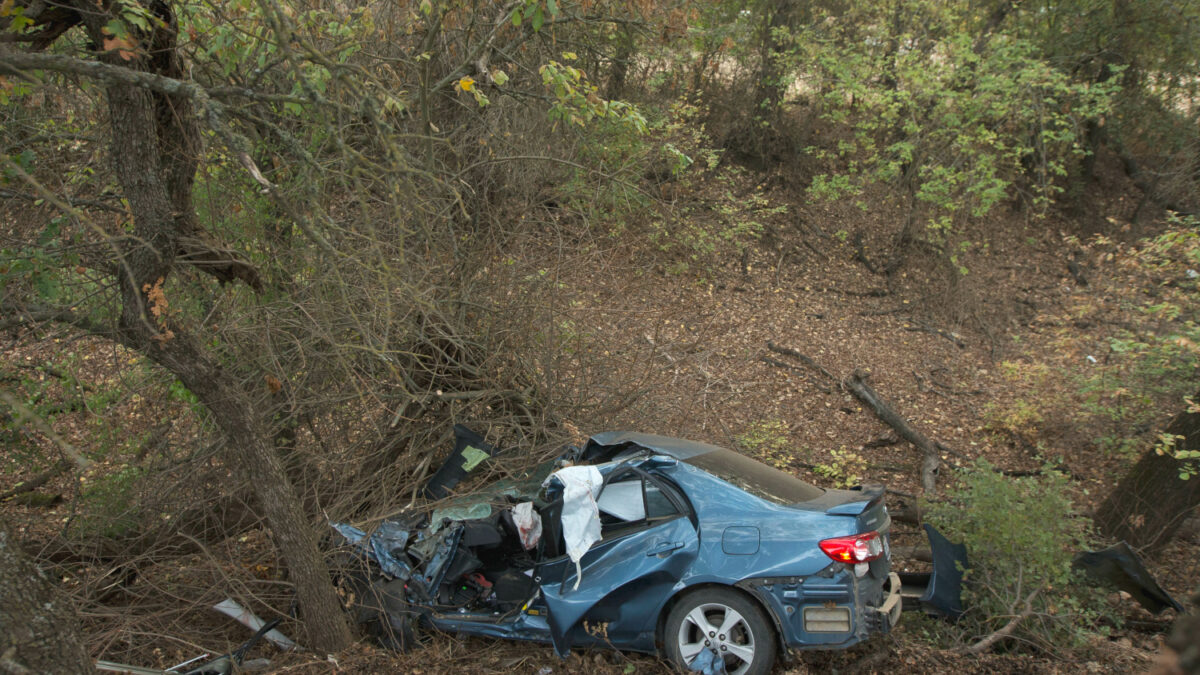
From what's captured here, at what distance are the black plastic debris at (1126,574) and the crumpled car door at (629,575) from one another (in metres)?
3.59

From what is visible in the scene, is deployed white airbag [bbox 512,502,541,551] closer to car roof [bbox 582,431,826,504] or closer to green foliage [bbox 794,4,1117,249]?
car roof [bbox 582,431,826,504]

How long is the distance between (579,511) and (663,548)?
61cm

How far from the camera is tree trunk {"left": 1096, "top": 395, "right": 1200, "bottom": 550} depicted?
7645 millimetres

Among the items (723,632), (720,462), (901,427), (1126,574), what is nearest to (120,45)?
(720,462)

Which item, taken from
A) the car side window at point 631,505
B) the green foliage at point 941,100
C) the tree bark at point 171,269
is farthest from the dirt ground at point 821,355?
the green foliage at point 941,100

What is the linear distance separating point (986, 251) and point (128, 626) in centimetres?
1668

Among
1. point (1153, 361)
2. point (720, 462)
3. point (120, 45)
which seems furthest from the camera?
point (1153, 361)

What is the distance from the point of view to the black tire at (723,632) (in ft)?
15.4

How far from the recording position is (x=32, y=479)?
7996 mm

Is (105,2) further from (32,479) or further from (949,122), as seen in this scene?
(949,122)

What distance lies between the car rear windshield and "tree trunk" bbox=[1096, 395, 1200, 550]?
4580 mm

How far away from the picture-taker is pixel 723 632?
15.7 ft

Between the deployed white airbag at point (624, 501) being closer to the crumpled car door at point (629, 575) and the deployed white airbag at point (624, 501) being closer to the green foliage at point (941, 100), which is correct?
the crumpled car door at point (629, 575)

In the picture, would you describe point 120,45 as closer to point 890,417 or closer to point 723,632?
point 723,632
